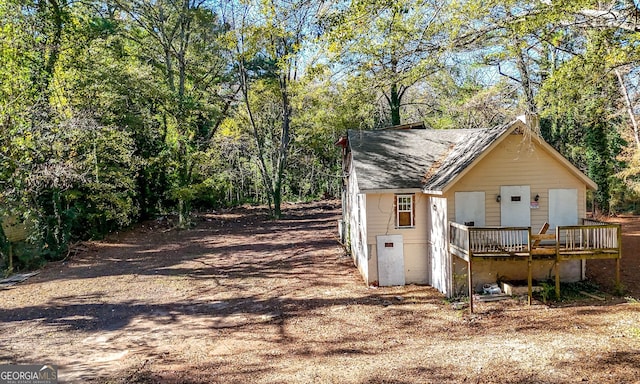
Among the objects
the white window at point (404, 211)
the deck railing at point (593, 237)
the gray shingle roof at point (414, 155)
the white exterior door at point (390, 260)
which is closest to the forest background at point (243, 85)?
the gray shingle roof at point (414, 155)

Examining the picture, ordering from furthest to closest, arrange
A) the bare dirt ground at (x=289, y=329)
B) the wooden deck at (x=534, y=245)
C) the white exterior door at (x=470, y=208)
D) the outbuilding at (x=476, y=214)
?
1. the white exterior door at (x=470, y=208)
2. the outbuilding at (x=476, y=214)
3. the wooden deck at (x=534, y=245)
4. the bare dirt ground at (x=289, y=329)

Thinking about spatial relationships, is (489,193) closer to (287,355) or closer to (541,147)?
(541,147)

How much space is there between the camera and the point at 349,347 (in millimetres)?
8562

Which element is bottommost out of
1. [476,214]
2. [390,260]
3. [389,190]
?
[390,260]

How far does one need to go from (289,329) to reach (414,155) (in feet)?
28.2

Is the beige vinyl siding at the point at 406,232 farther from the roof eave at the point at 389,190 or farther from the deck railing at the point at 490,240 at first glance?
the deck railing at the point at 490,240

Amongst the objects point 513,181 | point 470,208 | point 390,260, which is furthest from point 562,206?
point 390,260

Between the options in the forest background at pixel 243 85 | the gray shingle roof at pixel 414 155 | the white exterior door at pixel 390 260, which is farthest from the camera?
the white exterior door at pixel 390 260

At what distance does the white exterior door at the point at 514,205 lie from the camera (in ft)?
40.8

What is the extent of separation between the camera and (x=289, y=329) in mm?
9781

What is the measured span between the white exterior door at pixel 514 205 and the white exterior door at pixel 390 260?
11.1 feet

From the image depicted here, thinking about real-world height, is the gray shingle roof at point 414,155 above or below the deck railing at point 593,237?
above
